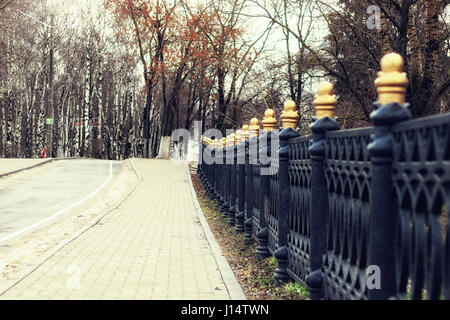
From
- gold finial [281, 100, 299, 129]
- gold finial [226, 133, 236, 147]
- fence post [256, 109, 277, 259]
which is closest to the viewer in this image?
gold finial [281, 100, 299, 129]

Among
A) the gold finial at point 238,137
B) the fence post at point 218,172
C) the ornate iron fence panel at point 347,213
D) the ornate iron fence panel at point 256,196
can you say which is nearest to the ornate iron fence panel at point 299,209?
the ornate iron fence panel at point 347,213

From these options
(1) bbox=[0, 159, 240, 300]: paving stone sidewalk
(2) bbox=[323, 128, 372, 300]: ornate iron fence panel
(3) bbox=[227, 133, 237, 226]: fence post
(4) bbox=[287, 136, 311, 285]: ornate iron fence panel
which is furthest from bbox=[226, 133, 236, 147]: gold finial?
(2) bbox=[323, 128, 372, 300]: ornate iron fence panel

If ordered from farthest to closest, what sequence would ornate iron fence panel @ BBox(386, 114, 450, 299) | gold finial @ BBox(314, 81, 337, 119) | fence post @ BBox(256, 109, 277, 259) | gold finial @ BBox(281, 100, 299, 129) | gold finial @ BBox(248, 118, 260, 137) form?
gold finial @ BBox(248, 118, 260, 137), fence post @ BBox(256, 109, 277, 259), gold finial @ BBox(281, 100, 299, 129), gold finial @ BBox(314, 81, 337, 119), ornate iron fence panel @ BBox(386, 114, 450, 299)

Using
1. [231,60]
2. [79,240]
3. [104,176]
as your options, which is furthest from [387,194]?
[104,176]

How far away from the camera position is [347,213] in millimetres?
4121

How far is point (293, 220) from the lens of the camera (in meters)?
6.05

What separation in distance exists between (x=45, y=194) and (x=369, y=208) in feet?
51.1

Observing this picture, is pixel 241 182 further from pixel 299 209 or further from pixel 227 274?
pixel 299 209

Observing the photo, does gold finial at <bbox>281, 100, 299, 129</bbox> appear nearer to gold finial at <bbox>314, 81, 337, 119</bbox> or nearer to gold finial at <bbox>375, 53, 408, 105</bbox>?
gold finial at <bbox>314, 81, 337, 119</bbox>

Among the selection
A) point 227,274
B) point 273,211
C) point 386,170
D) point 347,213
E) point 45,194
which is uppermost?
point 386,170

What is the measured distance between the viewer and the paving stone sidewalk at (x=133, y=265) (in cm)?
575

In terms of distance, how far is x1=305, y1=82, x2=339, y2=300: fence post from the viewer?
478cm

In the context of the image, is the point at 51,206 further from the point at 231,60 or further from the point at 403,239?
the point at 403,239

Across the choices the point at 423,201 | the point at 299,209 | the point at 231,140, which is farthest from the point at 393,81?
the point at 231,140
